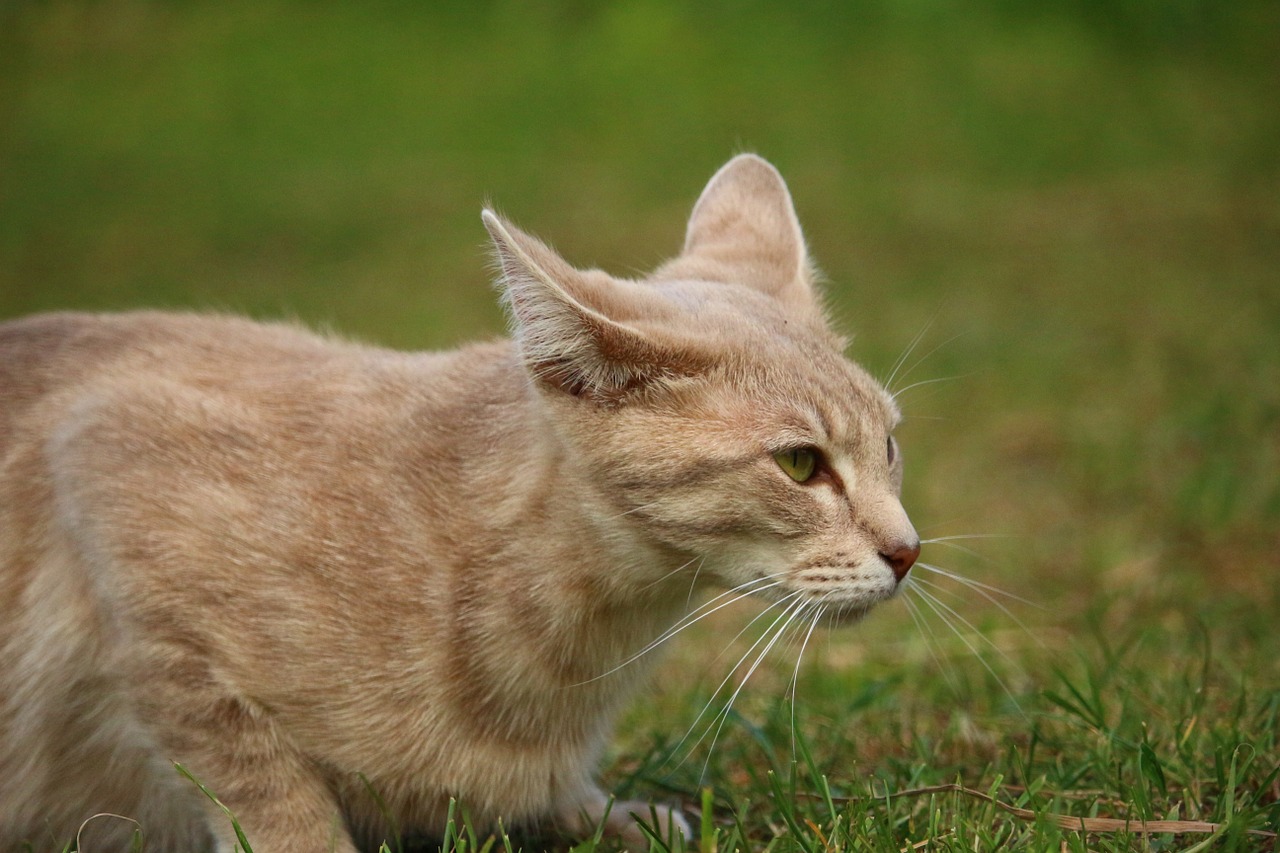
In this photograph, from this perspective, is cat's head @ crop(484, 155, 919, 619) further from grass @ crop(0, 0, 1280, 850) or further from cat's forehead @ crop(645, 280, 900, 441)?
grass @ crop(0, 0, 1280, 850)

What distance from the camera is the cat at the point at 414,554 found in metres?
2.59

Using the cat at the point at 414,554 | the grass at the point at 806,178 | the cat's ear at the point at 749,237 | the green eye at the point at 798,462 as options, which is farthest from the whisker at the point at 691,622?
the grass at the point at 806,178

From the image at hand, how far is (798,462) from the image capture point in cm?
262

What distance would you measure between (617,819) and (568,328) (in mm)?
1246

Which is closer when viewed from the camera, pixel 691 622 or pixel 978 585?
pixel 691 622

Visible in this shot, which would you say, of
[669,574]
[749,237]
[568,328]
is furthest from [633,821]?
[749,237]

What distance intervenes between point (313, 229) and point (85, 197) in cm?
172

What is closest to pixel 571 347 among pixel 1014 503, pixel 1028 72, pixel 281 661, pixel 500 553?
pixel 500 553

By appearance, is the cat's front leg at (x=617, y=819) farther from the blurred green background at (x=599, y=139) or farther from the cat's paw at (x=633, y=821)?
the blurred green background at (x=599, y=139)

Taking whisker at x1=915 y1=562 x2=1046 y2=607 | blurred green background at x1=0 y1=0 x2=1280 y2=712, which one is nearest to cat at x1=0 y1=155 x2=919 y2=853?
whisker at x1=915 y1=562 x2=1046 y2=607

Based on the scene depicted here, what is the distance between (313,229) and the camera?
395 inches

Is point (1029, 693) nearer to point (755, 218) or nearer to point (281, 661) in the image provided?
point (755, 218)

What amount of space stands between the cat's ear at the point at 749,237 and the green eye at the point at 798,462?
61 centimetres

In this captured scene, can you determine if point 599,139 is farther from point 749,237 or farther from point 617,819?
point 617,819
